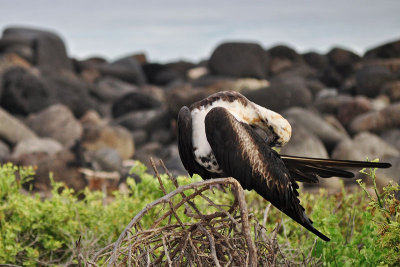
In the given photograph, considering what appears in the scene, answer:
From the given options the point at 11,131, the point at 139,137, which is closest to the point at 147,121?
the point at 139,137

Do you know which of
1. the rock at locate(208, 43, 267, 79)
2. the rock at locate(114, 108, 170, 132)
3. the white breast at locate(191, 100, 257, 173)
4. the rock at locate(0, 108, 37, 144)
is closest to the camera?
the white breast at locate(191, 100, 257, 173)

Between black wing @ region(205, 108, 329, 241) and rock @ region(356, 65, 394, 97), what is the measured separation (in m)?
15.6

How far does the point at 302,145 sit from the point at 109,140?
4.86 metres

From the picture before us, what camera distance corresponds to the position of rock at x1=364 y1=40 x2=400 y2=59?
68.1 ft

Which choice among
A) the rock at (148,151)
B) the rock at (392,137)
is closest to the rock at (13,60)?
the rock at (148,151)

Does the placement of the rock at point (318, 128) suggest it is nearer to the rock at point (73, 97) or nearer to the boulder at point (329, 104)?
the boulder at point (329, 104)

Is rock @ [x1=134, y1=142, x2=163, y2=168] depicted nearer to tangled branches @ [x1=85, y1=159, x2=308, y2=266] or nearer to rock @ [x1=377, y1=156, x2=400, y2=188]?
rock @ [x1=377, y1=156, x2=400, y2=188]

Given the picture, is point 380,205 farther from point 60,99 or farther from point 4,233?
point 60,99

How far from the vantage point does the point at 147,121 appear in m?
15.2

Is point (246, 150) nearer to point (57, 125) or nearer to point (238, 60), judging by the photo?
point (57, 125)

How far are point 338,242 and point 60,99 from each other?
15.3 m

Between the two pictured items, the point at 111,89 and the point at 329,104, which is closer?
the point at 329,104

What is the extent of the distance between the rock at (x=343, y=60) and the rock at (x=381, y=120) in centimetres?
930

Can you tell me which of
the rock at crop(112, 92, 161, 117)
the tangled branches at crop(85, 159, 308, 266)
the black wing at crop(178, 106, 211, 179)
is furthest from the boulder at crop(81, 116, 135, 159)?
the tangled branches at crop(85, 159, 308, 266)
